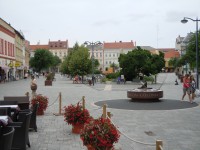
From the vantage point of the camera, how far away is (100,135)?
223 inches

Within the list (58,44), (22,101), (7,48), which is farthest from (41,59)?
(22,101)

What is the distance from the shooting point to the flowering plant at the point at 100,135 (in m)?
5.61

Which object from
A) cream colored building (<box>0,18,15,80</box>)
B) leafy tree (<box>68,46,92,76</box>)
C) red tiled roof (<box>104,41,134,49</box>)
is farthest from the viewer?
red tiled roof (<box>104,41,134,49</box>)

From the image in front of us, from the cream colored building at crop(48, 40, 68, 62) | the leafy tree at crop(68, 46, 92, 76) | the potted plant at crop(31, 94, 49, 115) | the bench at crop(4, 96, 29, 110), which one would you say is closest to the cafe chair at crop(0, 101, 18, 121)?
the bench at crop(4, 96, 29, 110)

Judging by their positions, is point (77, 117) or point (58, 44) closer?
point (77, 117)

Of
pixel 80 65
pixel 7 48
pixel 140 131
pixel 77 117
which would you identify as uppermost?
pixel 7 48

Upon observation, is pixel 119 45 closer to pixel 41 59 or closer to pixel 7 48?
pixel 41 59

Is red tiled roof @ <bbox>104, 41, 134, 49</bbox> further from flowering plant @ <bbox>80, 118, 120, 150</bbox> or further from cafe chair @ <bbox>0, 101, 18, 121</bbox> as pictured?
flowering plant @ <bbox>80, 118, 120, 150</bbox>

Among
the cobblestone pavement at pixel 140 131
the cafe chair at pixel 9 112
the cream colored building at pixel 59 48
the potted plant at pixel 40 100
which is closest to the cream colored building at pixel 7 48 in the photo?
the potted plant at pixel 40 100

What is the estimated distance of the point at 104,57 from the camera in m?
136

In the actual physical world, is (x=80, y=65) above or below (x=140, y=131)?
above

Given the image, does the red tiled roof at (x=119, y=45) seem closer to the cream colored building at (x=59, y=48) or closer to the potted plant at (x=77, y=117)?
the cream colored building at (x=59, y=48)

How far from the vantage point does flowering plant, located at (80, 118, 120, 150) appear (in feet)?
18.4

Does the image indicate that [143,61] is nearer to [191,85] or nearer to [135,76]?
[135,76]
